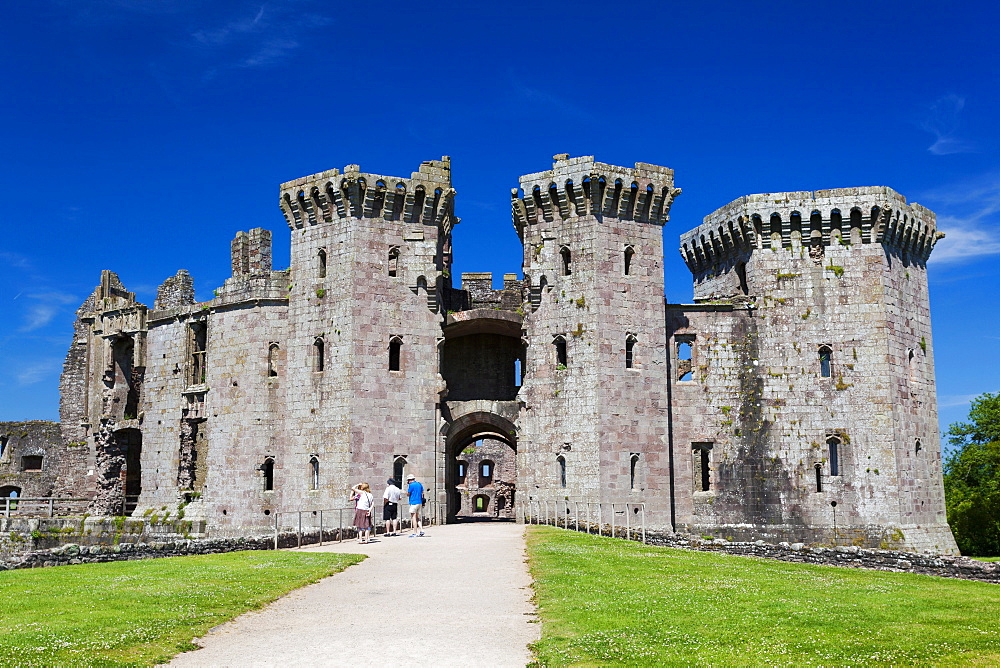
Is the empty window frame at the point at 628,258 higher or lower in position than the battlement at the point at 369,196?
lower

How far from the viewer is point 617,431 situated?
121 ft

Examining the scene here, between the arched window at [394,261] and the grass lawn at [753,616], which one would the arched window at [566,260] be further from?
the grass lawn at [753,616]

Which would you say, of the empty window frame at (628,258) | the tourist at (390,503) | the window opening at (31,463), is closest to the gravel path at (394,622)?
the tourist at (390,503)

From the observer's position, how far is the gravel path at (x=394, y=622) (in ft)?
38.8

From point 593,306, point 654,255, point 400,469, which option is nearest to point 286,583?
point 400,469

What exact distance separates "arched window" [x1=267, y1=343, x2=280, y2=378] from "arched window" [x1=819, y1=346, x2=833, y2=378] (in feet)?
73.7

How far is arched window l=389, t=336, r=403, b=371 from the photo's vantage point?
3822 centimetres

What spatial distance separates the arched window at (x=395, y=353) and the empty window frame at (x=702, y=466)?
1255 centimetres

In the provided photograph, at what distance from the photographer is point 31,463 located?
55.5 meters

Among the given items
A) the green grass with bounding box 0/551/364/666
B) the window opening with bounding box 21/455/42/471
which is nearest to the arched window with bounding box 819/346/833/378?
the green grass with bounding box 0/551/364/666

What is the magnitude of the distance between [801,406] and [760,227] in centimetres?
772

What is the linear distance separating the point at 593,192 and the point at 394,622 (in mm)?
26604

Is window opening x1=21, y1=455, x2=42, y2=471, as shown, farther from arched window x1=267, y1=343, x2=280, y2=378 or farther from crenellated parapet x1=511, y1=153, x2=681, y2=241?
crenellated parapet x1=511, y1=153, x2=681, y2=241

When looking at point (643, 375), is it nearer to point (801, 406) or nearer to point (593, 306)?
point (593, 306)
